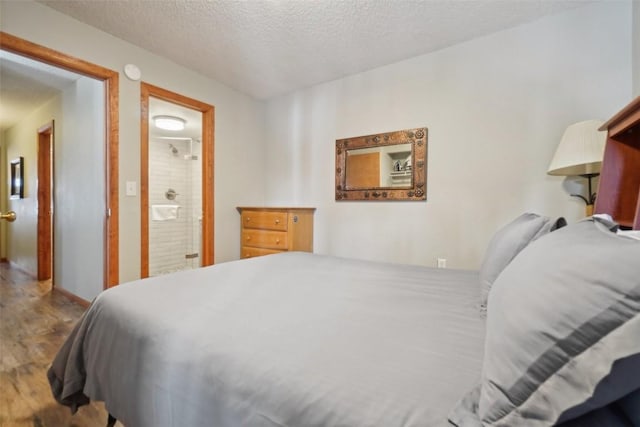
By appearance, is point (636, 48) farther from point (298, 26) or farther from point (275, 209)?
point (275, 209)

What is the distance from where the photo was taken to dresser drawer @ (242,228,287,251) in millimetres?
3000

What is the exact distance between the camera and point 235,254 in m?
3.44

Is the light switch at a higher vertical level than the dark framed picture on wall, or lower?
lower

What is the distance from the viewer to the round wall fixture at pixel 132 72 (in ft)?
7.92

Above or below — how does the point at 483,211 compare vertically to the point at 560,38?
below

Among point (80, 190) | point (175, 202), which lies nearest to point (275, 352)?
point (80, 190)

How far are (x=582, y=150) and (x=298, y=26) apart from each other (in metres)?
2.07

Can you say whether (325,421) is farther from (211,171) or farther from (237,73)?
(237,73)

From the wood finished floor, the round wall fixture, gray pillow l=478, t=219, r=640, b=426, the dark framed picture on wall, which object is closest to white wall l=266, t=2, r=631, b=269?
the round wall fixture

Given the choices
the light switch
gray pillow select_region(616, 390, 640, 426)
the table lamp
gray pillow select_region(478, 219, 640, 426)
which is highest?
the table lamp

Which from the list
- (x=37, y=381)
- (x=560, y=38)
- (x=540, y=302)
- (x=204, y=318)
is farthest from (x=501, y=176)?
(x=37, y=381)

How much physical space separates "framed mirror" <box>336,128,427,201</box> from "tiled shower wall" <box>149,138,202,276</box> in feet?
8.80

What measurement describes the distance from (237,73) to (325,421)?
321 cm

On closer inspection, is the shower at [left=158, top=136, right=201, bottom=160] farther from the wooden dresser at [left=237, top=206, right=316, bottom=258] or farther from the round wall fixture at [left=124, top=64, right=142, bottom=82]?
the round wall fixture at [left=124, top=64, right=142, bottom=82]
